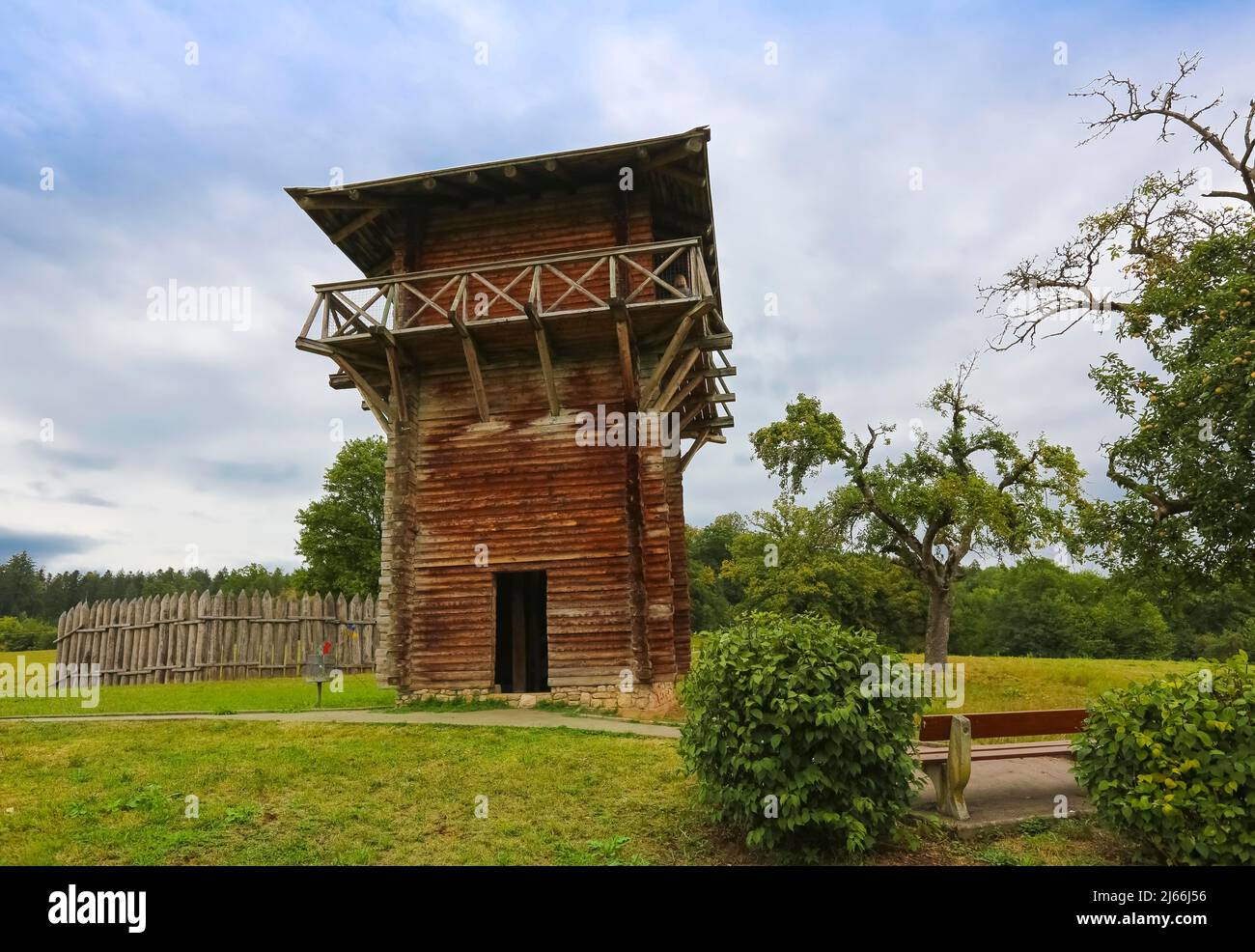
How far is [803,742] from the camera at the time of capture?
17.3ft

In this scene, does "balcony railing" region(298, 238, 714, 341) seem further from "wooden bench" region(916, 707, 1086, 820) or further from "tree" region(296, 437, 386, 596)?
"tree" region(296, 437, 386, 596)

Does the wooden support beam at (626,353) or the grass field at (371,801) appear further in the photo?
the wooden support beam at (626,353)

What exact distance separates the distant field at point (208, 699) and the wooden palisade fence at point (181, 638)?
84 centimetres

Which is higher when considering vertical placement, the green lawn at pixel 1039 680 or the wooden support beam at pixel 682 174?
the wooden support beam at pixel 682 174

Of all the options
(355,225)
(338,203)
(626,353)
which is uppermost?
(338,203)

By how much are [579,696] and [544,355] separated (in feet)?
21.8

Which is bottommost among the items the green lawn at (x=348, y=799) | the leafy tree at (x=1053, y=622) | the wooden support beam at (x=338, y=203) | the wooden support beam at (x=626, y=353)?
the leafy tree at (x=1053, y=622)

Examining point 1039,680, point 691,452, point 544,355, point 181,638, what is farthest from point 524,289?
point 1039,680

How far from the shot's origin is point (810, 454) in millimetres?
25859

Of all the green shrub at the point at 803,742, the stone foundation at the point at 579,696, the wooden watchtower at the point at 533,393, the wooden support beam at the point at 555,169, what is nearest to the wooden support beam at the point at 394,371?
the wooden watchtower at the point at 533,393

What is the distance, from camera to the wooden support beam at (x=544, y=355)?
12.7 m

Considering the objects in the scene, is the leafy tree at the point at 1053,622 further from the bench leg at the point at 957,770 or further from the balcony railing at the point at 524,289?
the bench leg at the point at 957,770

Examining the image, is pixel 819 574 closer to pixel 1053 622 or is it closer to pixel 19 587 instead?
pixel 1053 622

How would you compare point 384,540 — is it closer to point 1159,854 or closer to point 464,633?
point 464,633
